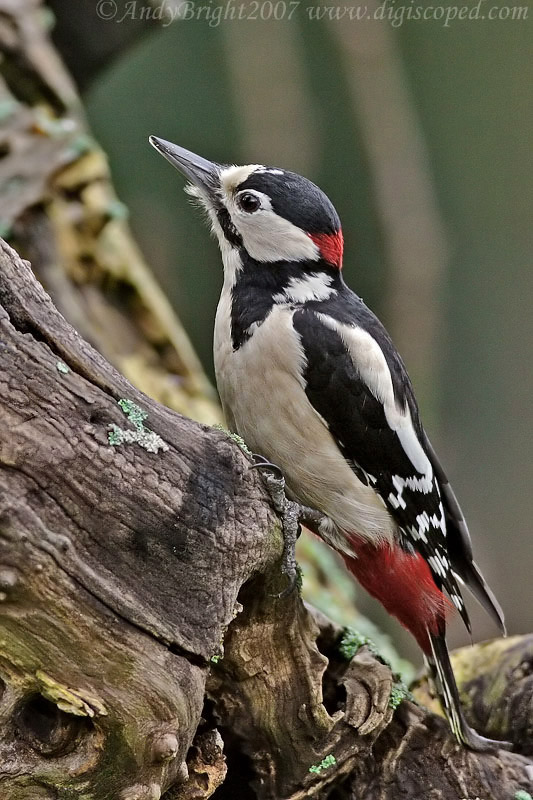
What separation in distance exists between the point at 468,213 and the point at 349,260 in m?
1.43

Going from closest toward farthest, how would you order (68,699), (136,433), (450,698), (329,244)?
(68,699)
(136,433)
(450,698)
(329,244)

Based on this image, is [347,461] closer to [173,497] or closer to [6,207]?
[173,497]

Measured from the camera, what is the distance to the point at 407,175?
5441 mm

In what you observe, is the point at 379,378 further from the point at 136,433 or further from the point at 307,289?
the point at 136,433

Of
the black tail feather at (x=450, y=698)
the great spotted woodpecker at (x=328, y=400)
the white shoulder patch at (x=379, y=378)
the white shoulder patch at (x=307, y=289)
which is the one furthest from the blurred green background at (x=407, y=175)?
the black tail feather at (x=450, y=698)

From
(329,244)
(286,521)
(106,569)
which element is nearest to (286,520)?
(286,521)

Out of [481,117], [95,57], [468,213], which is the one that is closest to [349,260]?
[468,213]

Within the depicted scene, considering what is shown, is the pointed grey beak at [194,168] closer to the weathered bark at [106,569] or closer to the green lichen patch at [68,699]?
the weathered bark at [106,569]

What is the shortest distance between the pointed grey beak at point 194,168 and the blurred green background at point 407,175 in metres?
1.79

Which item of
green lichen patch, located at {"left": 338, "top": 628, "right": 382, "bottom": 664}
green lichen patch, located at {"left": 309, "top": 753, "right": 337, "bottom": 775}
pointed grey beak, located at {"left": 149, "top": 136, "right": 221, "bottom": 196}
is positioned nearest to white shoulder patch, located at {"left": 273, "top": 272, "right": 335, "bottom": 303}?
pointed grey beak, located at {"left": 149, "top": 136, "right": 221, "bottom": 196}

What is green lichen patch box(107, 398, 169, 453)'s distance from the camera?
5.28 ft

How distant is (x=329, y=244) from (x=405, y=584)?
0.94 metres

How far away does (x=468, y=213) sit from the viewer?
25.3 ft

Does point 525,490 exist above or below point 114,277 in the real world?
above
